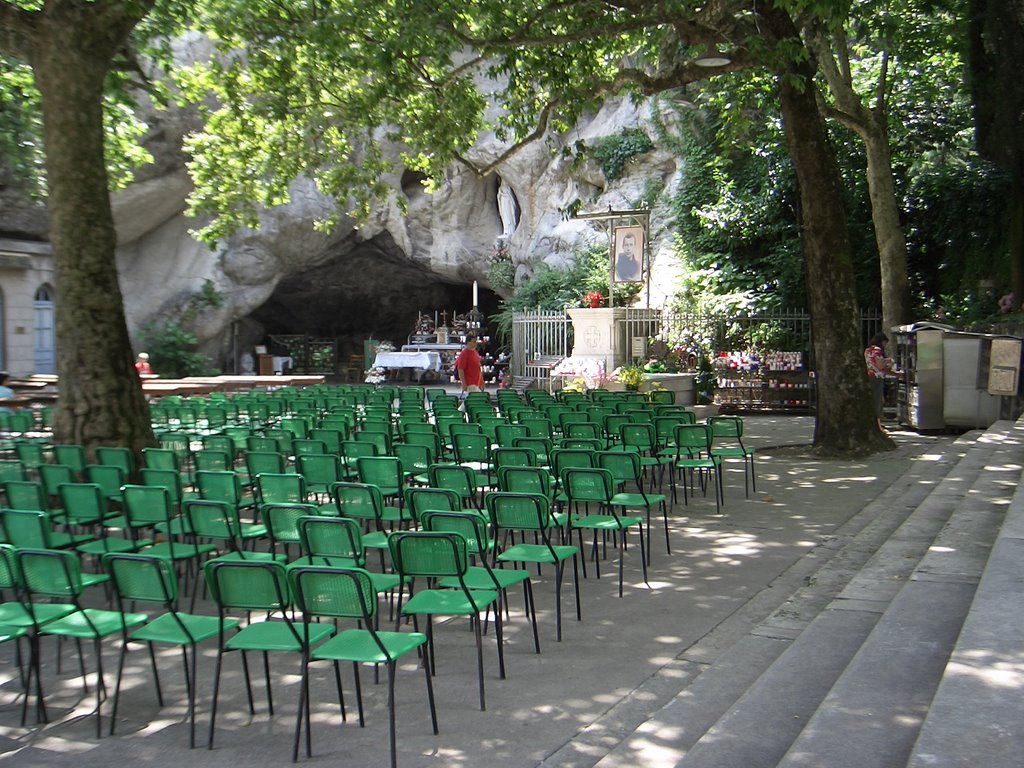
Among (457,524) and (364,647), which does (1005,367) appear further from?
(364,647)

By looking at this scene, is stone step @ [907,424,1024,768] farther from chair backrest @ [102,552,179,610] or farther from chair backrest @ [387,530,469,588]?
chair backrest @ [102,552,179,610]

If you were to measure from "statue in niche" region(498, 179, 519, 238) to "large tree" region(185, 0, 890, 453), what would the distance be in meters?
15.7

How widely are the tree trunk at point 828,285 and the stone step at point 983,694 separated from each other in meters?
8.38

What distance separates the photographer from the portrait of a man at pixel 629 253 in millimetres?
21234

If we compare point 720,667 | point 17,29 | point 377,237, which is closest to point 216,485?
point 720,667

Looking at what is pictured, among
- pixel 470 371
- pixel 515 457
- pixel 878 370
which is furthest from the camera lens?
pixel 878 370

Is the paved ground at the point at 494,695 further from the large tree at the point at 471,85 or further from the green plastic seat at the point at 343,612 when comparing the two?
the large tree at the point at 471,85

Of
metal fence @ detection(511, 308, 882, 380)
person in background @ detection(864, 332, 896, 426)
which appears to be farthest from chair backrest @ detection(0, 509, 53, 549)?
metal fence @ detection(511, 308, 882, 380)

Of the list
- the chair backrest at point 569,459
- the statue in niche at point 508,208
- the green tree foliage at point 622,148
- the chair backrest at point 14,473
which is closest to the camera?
the chair backrest at point 14,473

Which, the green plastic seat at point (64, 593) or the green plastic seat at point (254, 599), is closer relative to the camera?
the green plastic seat at point (254, 599)

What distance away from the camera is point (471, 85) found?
49.4 feet

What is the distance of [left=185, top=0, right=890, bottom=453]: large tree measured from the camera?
11.7 meters

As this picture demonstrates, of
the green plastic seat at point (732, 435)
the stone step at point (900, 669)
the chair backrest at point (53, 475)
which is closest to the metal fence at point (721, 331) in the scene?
the green plastic seat at point (732, 435)

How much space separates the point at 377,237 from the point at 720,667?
2948 cm
